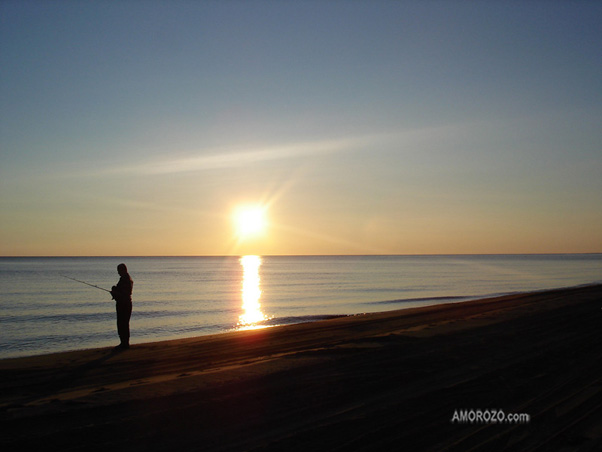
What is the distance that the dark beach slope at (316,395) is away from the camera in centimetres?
566

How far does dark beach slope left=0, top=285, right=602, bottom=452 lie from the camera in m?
5.66

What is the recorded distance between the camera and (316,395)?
7.49 metres

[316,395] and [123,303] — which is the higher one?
[123,303]

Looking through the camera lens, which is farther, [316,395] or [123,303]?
[123,303]

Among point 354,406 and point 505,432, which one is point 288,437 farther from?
point 505,432

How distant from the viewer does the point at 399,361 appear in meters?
9.91

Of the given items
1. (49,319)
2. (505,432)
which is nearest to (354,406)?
(505,432)

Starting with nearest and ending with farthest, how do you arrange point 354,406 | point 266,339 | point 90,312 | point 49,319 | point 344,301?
point 354,406 < point 266,339 < point 49,319 < point 90,312 < point 344,301

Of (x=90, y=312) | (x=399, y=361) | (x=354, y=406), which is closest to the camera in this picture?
(x=354, y=406)

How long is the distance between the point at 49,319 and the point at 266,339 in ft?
51.1

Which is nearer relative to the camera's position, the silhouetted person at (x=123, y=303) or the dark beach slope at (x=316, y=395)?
the dark beach slope at (x=316, y=395)

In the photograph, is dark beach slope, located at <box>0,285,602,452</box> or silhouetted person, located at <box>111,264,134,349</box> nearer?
dark beach slope, located at <box>0,285,602,452</box>

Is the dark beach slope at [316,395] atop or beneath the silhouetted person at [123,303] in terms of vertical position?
beneath

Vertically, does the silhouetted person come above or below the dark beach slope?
above
